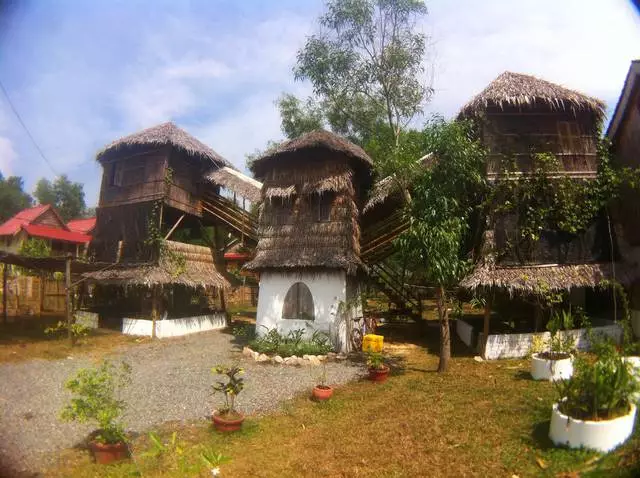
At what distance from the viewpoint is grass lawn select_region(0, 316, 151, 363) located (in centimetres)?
1220

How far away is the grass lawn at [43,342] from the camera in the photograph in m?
12.2

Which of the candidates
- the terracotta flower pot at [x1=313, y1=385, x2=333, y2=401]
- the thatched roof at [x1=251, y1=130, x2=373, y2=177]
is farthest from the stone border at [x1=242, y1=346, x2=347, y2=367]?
the thatched roof at [x1=251, y1=130, x2=373, y2=177]

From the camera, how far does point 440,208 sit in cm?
1058

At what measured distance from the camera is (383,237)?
14.6 meters

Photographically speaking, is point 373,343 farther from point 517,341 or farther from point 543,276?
point 543,276

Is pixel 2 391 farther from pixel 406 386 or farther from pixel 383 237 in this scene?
pixel 383 237

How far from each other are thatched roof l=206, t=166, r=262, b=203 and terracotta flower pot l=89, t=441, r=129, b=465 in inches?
484

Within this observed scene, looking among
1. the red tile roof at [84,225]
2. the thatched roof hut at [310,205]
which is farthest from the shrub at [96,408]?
the red tile roof at [84,225]

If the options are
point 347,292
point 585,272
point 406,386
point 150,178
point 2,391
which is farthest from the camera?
point 150,178

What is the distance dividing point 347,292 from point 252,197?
6.42 m

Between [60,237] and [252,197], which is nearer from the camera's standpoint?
[60,237]

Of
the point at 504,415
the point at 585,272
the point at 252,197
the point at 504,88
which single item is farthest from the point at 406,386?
the point at 252,197

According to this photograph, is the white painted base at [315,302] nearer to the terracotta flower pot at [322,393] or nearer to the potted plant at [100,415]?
the terracotta flower pot at [322,393]

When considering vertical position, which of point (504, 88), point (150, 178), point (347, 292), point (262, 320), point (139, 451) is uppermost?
point (504, 88)
